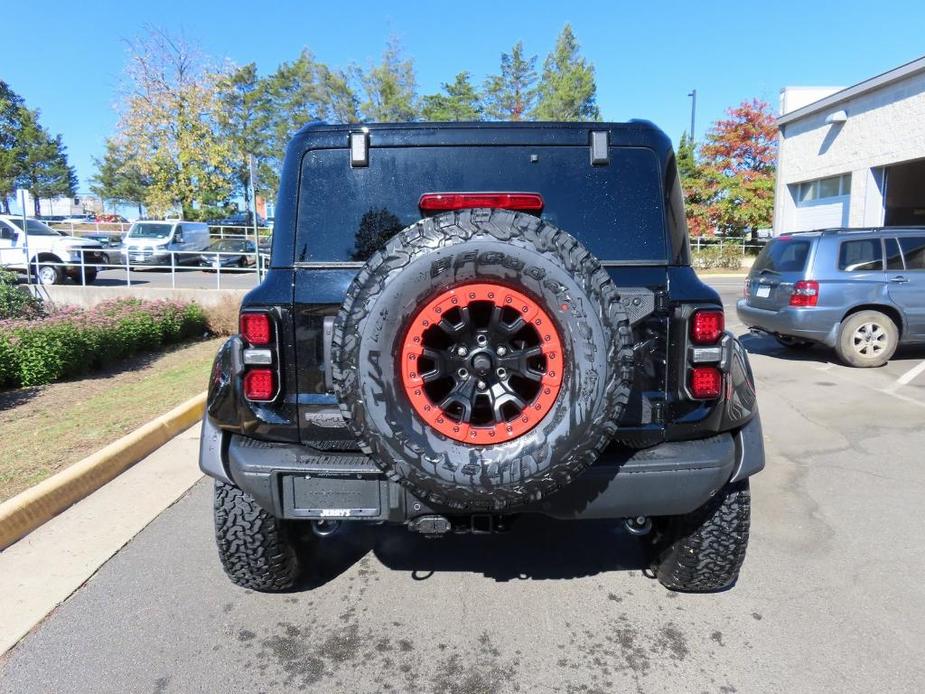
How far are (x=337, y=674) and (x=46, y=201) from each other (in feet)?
252

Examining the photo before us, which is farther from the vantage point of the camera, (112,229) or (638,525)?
(112,229)

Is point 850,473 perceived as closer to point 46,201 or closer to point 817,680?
point 817,680

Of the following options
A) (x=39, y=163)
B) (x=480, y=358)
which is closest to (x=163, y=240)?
(x=480, y=358)

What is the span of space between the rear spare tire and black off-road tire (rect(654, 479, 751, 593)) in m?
0.97

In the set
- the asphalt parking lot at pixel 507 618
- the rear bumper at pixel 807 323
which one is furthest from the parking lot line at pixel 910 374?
the asphalt parking lot at pixel 507 618

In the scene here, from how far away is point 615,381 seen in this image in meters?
2.28

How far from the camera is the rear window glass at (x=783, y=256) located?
8758 mm

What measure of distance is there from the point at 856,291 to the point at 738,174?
89.2 feet

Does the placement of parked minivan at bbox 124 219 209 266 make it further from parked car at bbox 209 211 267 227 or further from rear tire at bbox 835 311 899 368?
rear tire at bbox 835 311 899 368

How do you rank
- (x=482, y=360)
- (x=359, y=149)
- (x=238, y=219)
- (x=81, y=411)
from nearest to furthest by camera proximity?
(x=482, y=360) → (x=359, y=149) → (x=81, y=411) → (x=238, y=219)

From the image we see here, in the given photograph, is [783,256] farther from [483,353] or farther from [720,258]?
[720,258]

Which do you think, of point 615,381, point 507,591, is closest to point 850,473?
point 507,591

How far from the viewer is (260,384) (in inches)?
103

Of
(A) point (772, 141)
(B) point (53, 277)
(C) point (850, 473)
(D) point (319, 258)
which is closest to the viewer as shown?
(D) point (319, 258)
